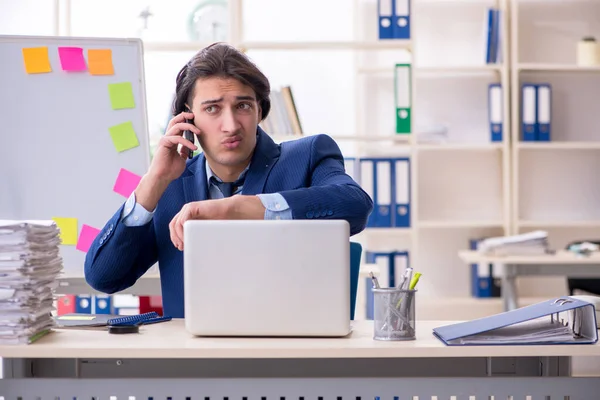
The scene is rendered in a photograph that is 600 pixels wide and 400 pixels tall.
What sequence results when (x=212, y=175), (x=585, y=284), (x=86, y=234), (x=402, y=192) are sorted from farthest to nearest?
(x=402, y=192), (x=585, y=284), (x=86, y=234), (x=212, y=175)

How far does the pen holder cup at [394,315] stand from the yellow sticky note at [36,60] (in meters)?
1.78

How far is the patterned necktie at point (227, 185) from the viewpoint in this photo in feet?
6.57

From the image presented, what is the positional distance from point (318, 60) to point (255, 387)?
373 cm

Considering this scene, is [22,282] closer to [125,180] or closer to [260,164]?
[260,164]

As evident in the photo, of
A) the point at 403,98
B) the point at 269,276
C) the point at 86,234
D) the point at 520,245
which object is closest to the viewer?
the point at 269,276

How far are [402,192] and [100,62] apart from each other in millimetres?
2140

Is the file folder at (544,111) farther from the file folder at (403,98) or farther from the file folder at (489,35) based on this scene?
the file folder at (403,98)

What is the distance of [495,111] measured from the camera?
4.80m

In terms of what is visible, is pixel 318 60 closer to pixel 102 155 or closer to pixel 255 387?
pixel 102 155

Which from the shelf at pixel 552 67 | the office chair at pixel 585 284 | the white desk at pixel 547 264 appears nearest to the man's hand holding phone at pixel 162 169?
the white desk at pixel 547 264

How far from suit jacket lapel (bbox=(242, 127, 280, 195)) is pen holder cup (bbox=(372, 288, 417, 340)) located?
0.60 m

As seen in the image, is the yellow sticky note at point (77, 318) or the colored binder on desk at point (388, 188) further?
the colored binder on desk at point (388, 188)

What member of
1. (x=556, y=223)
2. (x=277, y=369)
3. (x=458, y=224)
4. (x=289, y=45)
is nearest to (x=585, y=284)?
(x=556, y=223)

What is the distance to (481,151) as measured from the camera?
5102mm
